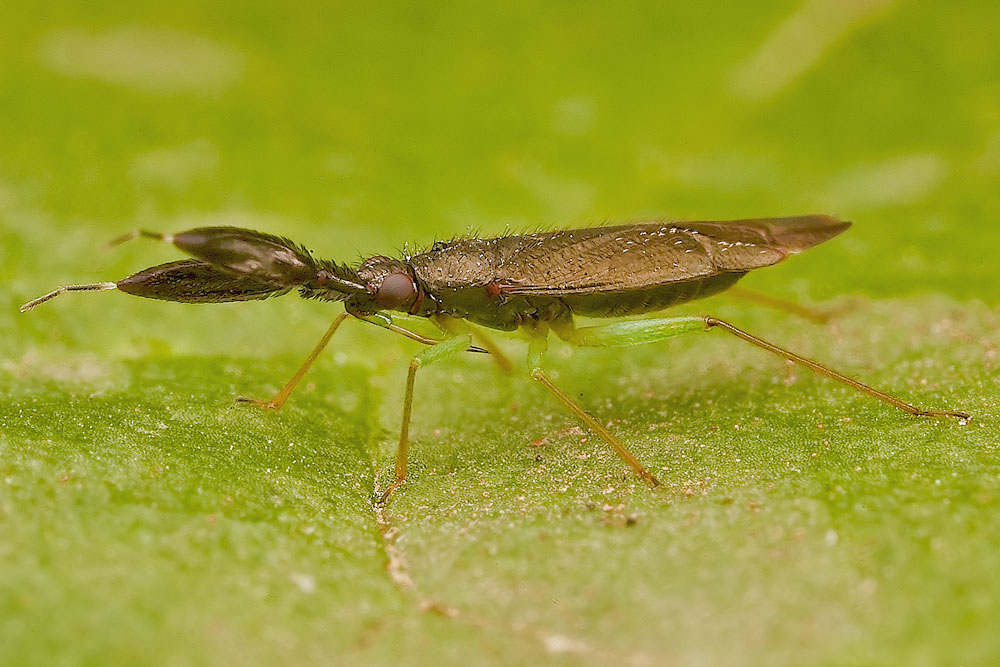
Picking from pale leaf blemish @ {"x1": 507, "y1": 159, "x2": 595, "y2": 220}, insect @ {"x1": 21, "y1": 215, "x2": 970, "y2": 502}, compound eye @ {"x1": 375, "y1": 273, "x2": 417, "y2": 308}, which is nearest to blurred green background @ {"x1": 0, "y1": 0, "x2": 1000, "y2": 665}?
pale leaf blemish @ {"x1": 507, "y1": 159, "x2": 595, "y2": 220}

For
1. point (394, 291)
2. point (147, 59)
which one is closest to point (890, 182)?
point (394, 291)

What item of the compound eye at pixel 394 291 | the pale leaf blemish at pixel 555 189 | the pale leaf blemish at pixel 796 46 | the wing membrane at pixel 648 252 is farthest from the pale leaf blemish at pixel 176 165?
the pale leaf blemish at pixel 796 46

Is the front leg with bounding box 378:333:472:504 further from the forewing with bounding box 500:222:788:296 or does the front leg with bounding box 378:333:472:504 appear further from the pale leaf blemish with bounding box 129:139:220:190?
the pale leaf blemish with bounding box 129:139:220:190

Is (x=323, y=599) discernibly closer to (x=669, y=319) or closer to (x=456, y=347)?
(x=456, y=347)

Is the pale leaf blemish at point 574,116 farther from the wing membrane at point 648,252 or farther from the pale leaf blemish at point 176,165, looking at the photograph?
the pale leaf blemish at point 176,165

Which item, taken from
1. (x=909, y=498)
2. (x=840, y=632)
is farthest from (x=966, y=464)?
(x=840, y=632)
